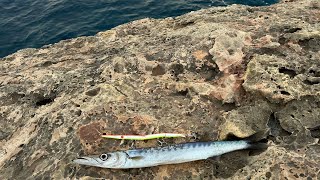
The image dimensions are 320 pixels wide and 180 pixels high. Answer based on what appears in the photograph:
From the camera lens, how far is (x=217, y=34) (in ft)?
20.6

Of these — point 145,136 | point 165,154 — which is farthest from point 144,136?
point 165,154

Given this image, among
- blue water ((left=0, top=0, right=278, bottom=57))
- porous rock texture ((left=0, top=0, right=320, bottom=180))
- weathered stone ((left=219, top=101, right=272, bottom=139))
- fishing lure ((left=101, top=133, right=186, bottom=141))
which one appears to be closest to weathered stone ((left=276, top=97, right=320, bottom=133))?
porous rock texture ((left=0, top=0, right=320, bottom=180))

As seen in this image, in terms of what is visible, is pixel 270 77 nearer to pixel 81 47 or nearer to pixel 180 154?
pixel 180 154

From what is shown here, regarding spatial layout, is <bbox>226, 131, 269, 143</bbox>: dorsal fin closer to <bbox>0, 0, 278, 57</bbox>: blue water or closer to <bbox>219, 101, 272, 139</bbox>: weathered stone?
<bbox>219, 101, 272, 139</bbox>: weathered stone

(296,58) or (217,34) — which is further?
(217,34)

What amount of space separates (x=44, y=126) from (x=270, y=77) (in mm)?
3217

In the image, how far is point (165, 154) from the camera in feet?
15.1

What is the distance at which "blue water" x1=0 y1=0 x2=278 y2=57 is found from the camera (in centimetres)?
1429

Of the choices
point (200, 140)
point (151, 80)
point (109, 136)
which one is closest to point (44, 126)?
point (109, 136)

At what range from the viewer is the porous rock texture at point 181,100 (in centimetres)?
465

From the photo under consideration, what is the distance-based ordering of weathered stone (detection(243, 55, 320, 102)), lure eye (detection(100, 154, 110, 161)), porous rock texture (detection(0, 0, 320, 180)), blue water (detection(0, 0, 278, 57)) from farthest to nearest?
blue water (detection(0, 0, 278, 57)) → weathered stone (detection(243, 55, 320, 102)) → porous rock texture (detection(0, 0, 320, 180)) → lure eye (detection(100, 154, 110, 161))

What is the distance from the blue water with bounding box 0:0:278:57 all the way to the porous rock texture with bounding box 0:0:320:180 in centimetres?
748

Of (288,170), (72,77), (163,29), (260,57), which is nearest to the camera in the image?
(288,170)

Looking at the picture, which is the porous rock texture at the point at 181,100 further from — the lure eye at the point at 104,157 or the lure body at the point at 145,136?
the lure eye at the point at 104,157
